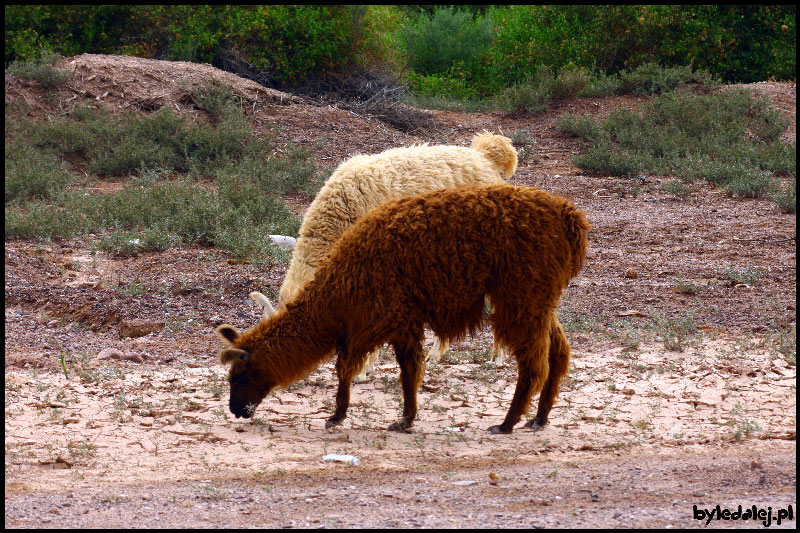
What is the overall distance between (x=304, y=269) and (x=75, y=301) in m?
3.64

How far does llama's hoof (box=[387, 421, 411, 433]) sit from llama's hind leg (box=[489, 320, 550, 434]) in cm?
73

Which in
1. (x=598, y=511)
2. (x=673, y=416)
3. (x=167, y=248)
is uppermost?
(x=598, y=511)

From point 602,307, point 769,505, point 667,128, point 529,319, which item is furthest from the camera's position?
point 667,128

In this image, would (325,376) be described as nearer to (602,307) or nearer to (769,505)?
(602,307)

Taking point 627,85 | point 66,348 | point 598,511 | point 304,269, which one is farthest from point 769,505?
point 627,85

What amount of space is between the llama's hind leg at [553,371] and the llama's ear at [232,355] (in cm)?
205

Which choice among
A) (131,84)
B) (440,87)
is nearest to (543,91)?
(440,87)

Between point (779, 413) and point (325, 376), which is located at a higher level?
point (779, 413)

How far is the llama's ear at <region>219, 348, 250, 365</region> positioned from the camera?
20.1ft

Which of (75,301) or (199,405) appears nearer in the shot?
(199,405)

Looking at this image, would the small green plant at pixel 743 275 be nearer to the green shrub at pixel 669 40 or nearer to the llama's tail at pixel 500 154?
the llama's tail at pixel 500 154

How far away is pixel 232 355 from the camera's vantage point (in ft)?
20.1

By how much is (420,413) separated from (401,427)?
18.7 inches

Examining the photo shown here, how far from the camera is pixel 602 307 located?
9.28 metres
